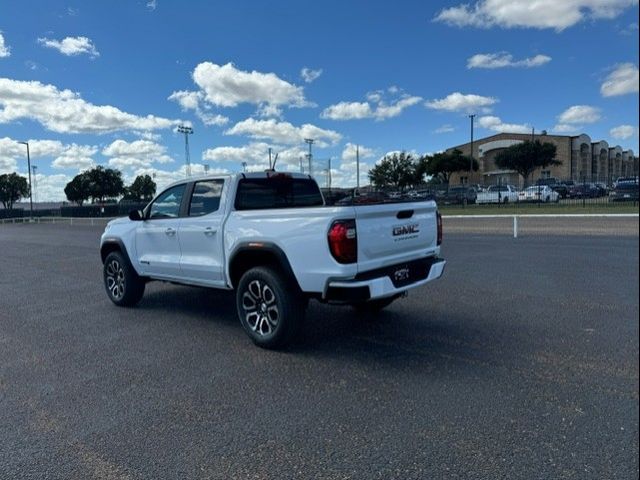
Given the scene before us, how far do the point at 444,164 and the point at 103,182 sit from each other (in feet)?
175

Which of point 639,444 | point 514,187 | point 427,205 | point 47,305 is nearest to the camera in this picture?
point 639,444

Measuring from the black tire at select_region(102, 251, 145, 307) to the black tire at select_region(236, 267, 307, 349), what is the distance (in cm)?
264

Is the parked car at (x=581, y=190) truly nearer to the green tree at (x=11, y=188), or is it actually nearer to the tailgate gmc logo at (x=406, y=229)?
the tailgate gmc logo at (x=406, y=229)

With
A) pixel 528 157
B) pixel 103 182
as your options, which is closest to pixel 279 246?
pixel 528 157

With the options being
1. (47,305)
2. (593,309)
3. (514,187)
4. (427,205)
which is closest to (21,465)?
(427,205)

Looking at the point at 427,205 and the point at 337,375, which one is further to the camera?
the point at 427,205

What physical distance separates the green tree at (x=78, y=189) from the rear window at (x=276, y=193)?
7918 cm

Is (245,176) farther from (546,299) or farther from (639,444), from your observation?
(639,444)

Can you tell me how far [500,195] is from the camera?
1289 inches

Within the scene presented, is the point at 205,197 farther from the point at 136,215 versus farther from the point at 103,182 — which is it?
the point at 103,182

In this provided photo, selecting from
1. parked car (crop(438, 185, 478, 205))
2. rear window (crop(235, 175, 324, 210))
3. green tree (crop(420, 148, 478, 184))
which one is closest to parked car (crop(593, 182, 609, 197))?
rear window (crop(235, 175, 324, 210))

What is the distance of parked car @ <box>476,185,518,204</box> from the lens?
3320 cm

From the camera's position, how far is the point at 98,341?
5.42 metres

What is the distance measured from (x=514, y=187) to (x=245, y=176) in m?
34.8
